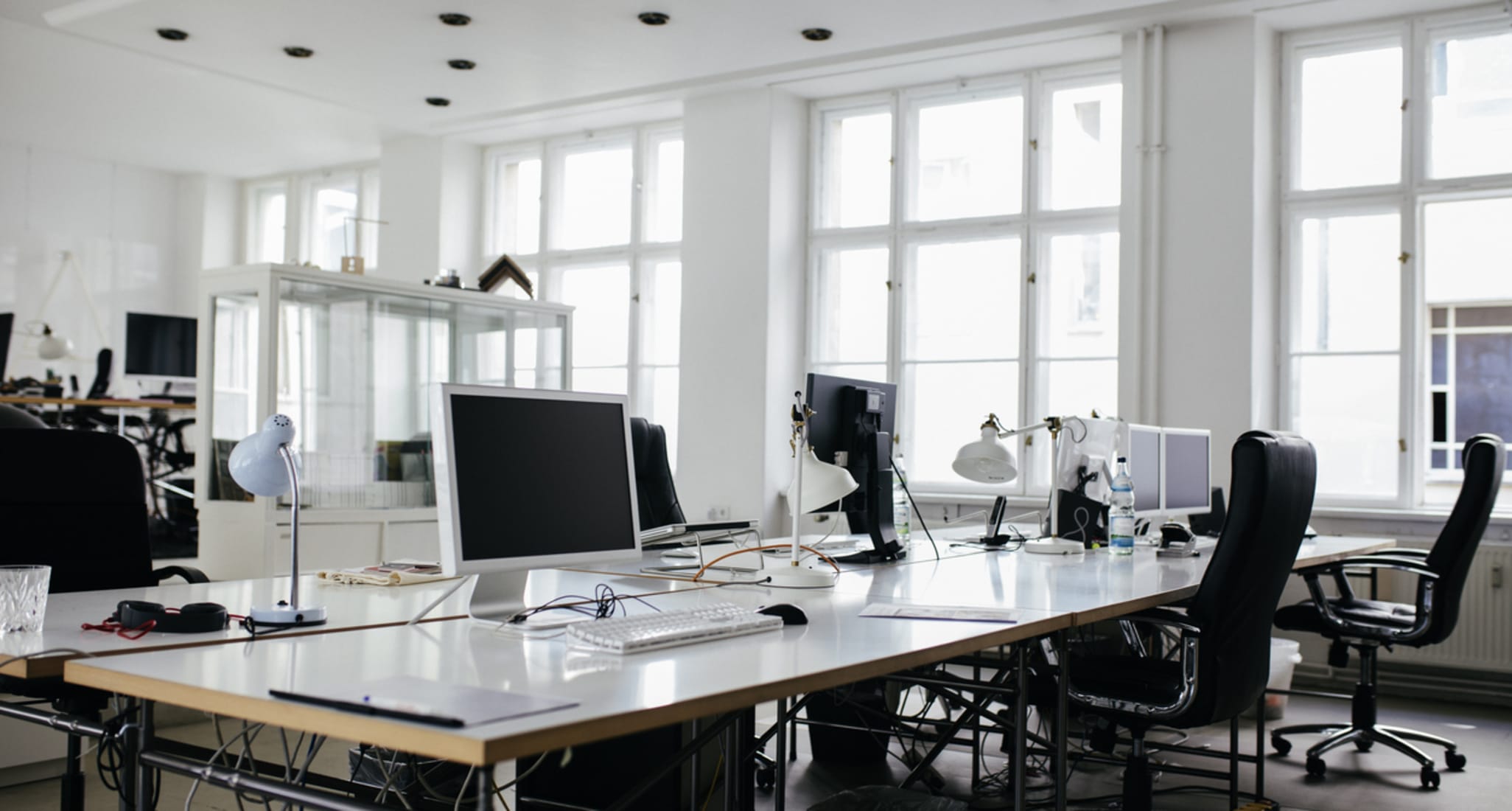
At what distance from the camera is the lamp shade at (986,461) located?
3857 millimetres

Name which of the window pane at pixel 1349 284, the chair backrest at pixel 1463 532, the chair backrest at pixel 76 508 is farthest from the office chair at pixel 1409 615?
the chair backrest at pixel 76 508

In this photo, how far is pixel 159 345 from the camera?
941cm

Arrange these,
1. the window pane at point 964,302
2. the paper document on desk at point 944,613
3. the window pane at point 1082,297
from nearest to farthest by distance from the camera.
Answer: the paper document on desk at point 944,613 → the window pane at point 1082,297 → the window pane at point 964,302

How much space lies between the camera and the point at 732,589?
265 centimetres

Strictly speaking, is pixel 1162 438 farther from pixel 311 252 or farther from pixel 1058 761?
pixel 311 252

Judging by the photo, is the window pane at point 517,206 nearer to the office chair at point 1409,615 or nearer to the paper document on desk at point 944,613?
the office chair at point 1409,615

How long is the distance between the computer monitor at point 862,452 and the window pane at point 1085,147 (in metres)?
3.43

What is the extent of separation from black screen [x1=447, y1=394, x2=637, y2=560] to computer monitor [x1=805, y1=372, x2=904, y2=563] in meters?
1.08

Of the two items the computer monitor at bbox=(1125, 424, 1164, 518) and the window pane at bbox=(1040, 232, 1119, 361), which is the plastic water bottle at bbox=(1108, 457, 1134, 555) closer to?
the computer monitor at bbox=(1125, 424, 1164, 518)

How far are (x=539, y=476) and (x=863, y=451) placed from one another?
4.59 feet

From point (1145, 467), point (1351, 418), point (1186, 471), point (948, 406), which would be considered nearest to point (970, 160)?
point (948, 406)

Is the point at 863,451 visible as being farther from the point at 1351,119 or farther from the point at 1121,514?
the point at 1351,119

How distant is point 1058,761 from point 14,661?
188 cm

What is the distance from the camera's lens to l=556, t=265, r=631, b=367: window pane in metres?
7.88
